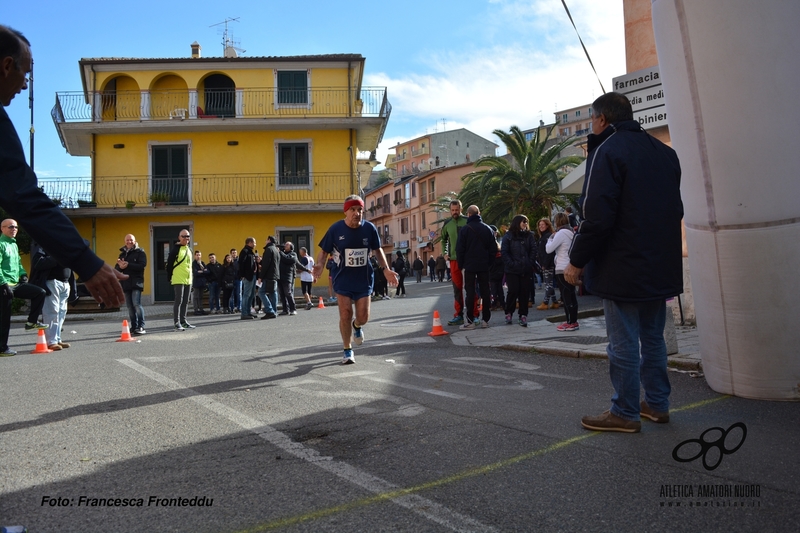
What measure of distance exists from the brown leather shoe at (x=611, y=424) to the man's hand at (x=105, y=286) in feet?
10.4

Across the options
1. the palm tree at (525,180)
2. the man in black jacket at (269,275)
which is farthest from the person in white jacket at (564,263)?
the palm tree at (525,180)

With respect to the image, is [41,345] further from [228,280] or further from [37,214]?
[228,280]

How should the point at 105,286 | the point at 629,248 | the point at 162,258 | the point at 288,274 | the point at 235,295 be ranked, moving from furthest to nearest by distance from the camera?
the point at 162,258, the point at 235,295, the point at 288,274, the point at 629,248, the point at 105,286

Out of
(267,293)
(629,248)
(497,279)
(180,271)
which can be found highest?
(180,271)

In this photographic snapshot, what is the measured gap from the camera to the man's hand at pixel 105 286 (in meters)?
2.58

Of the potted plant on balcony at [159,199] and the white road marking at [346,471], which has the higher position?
the potted plant on balcony at [159,199]

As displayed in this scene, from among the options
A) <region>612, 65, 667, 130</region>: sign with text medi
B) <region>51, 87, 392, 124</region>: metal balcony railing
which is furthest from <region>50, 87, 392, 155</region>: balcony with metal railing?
<region>612, 65, 667, 130</region>: sign with text medi

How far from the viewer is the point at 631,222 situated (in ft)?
14.6

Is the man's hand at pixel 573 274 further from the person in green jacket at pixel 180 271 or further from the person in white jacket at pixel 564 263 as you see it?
the person in green jacket at pixel 180 271

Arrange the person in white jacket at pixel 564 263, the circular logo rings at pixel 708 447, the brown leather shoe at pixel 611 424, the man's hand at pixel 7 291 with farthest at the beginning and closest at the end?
the person in white jacket at pixel 564 263 < the man's hand at pixel 7 291 < the brown leather shoe at pixel 611 424 < the circular logo rings at pixel 708 447

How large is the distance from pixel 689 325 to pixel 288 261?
11.6 metres

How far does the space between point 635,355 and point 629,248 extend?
2.32 feet

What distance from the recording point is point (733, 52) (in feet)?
17.1

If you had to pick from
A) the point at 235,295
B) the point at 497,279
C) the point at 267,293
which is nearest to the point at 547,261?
the point at 497,279
